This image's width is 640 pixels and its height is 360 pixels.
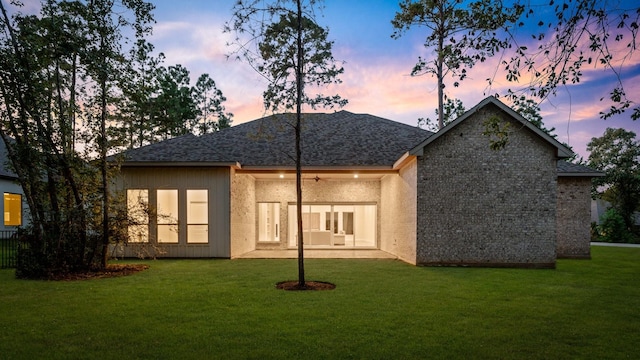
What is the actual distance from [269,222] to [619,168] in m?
25.6

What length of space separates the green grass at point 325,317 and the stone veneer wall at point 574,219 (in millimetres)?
4299

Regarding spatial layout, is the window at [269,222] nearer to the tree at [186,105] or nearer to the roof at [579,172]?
the roof at [579,172]

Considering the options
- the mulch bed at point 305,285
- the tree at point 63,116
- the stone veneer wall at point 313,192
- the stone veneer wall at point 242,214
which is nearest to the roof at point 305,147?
the stone veneer wall at point 242,214

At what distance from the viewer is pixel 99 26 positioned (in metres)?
9.57

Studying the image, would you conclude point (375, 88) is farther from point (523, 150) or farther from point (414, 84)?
point (523, 150)

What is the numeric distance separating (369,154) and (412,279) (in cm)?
642

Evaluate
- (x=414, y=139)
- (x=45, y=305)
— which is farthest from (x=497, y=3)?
(x=414, y=139)

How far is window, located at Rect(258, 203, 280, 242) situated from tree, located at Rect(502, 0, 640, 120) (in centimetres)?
1389

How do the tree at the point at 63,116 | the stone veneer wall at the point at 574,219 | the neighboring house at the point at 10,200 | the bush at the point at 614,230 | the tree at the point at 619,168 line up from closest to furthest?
the tree at the point at 63,116 → the stone veneer wall at the point at 574,219 → the neighboring house at the point at 10,200 → the bush at the point at 614,230 → the tree at the point at 619,168

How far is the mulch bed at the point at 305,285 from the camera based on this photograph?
8188 millimetres

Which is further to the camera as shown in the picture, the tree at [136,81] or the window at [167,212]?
the window at [167,212]

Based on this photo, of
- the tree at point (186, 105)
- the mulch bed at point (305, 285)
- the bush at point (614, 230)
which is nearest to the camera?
the mulch bed at point (305, 285)

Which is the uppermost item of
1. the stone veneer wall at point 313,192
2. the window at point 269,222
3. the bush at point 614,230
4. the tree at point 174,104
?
the tree at point 174,104

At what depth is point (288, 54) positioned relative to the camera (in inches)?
346
